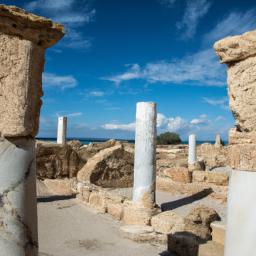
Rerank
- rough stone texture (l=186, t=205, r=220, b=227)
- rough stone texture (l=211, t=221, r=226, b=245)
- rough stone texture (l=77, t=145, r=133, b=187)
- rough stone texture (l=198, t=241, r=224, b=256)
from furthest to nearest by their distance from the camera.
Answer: rough stone texture (l=77, t=145, r=133, b=187) → rough stone texture (l=186, t=205, r=220, b=227) → rough stone texture (l=211, t=221, r=226, b=245) → rough stone texture (l=198, t=241, r=224, b=256)

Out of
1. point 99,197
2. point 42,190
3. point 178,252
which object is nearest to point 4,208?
point 178,252

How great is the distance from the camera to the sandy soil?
23.5 ft

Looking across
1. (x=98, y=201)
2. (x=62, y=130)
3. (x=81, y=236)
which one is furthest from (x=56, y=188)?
(x=62, y=130)

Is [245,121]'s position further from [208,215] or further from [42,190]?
[42,190]

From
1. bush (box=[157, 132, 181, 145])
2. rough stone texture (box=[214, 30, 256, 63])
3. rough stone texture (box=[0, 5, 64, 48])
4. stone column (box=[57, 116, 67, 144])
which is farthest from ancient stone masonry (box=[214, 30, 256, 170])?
bush (box=[157, 132, 181, 145])

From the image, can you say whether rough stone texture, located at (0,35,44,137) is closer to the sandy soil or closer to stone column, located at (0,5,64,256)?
stone column, located at (0,5,64,256)

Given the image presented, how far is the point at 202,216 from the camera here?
862 cm

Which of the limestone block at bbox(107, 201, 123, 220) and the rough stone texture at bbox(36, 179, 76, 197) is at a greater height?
the rough stone texture at bbox(36, 179, 76, 197)

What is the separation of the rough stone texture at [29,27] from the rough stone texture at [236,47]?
1369 mm

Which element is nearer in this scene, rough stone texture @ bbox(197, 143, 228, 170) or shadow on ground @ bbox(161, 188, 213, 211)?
shadow on ground @ bbox(161, 188, 213, 211)

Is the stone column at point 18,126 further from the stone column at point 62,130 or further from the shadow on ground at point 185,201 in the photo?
the stone column at point 62,130

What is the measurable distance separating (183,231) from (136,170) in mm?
2659

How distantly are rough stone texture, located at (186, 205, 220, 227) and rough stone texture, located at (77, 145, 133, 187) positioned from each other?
5.47 metres

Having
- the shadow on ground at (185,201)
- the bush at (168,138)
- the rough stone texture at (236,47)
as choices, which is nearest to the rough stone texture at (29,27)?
the rough stone texture at (236,47)
